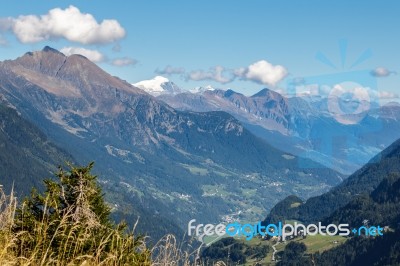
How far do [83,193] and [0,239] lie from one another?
1219 mm

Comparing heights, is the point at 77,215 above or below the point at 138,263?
above

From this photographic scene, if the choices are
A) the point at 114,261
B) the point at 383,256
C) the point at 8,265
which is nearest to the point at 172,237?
the point at 114,261

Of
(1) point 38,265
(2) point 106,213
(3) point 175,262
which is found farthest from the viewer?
(2) point 106,213

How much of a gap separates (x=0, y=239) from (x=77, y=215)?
104cm

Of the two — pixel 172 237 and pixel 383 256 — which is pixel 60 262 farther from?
pixel 383 256

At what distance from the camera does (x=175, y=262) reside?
7.47 m

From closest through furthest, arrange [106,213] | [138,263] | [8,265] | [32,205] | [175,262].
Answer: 1. [8,265]
2. [175,262]
3. [138,263]
4. [32,205]
5. [106,213]

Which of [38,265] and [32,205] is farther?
[32,205]

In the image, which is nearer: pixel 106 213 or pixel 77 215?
pixel 77 215

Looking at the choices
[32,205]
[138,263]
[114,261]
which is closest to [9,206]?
[114,261]

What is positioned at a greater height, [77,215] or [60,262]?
[77,215]

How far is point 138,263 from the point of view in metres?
8.60

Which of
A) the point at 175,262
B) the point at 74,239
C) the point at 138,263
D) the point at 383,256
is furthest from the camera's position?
the point at 383,256

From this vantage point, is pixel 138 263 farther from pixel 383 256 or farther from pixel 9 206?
pixel 383 256
